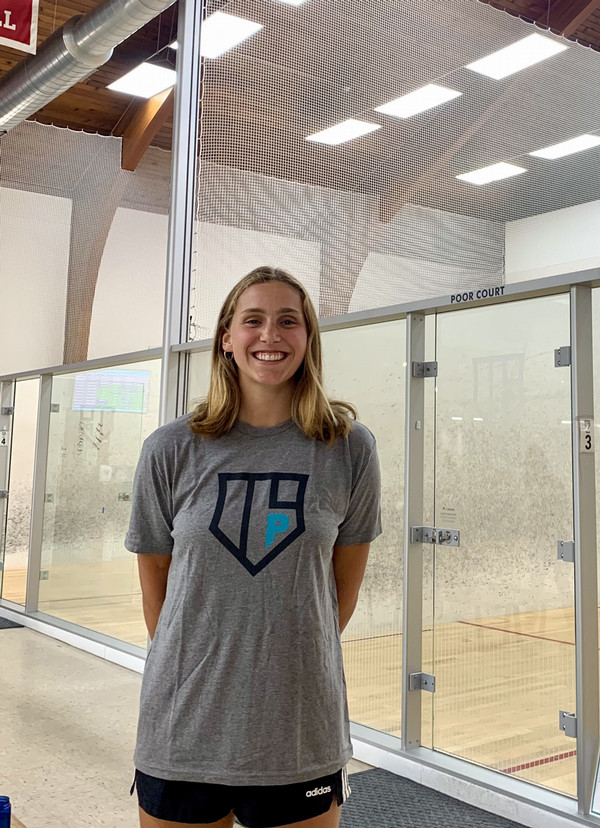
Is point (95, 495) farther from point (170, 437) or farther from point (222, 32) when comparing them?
point (170, 437)

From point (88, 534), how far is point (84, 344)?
1.49 metres

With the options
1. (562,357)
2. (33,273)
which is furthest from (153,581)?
(33,273)

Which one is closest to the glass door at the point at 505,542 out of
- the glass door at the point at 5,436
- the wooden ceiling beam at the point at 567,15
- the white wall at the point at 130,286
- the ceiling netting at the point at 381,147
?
the ceiling netting at the point at 381,147

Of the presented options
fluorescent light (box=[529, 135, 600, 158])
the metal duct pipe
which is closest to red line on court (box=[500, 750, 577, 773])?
fluorescent light (box=[529, 135, 600, 158])

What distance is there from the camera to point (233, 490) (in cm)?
118

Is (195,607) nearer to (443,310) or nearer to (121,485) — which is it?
(443,310)

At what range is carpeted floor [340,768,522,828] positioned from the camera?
295 cm

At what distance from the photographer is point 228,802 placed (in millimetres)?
1126

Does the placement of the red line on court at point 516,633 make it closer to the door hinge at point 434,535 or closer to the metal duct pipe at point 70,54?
the door hinge at point 434,535

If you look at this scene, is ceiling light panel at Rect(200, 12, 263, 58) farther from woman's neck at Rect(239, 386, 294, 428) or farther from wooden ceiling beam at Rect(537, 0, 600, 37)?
woman's neck at Rect(239, 386, 294, 428)

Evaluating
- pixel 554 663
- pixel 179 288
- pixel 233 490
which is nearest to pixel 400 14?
pixel 179 288

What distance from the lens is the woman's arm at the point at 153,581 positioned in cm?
131

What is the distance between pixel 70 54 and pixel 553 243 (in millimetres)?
3622

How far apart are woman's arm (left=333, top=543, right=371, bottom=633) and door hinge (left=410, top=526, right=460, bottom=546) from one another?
2195 mm
